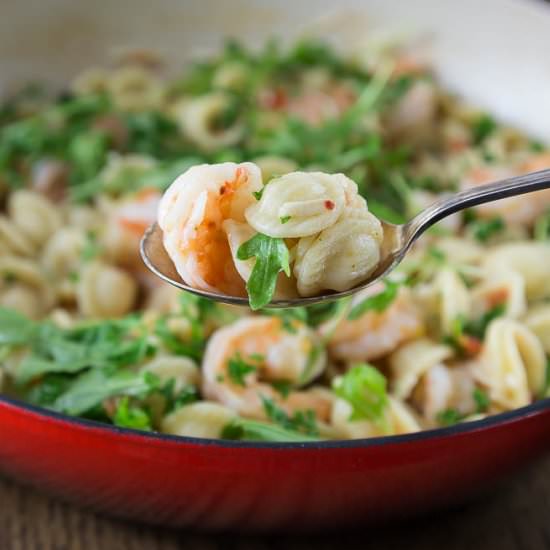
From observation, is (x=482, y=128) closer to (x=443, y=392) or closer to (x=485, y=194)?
(x=443, y=392)

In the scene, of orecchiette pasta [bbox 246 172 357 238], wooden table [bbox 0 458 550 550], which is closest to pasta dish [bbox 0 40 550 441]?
orecchiette pasta [bbox 246 172 357 238]

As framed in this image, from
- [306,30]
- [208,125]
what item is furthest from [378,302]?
[306,30]

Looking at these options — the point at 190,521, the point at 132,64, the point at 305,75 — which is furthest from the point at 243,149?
the point at 190,521

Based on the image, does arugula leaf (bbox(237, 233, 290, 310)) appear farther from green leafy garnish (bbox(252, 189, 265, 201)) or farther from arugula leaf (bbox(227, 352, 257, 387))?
arugula leaf (bbox(227, 352, 257, 387))

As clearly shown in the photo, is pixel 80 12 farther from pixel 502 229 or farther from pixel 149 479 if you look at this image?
pixel 149 479

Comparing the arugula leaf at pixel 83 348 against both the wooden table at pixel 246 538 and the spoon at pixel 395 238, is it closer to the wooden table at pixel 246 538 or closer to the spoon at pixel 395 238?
the wooden table at pixel 246 538
